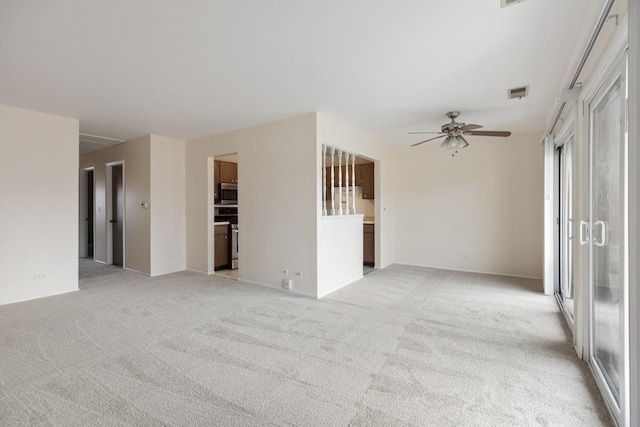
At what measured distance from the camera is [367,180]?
22.0 feet

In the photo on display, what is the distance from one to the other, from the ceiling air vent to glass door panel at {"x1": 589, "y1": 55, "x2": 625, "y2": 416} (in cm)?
112

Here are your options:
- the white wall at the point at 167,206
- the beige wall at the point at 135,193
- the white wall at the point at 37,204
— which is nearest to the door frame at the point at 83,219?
the beige wall at the point at 135,193

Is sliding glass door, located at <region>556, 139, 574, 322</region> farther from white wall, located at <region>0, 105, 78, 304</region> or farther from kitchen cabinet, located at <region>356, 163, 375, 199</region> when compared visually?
white wall, located at <region>0, 105, 78, 304</region>

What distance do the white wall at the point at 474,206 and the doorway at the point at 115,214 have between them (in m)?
5.91

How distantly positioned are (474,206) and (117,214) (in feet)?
24.2

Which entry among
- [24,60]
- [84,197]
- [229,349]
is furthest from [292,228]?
[84,197]

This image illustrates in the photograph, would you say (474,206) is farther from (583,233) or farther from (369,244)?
(583,233)

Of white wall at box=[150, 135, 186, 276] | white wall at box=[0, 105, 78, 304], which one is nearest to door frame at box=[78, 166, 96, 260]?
white wall at box=[150, 135, 186, 276]

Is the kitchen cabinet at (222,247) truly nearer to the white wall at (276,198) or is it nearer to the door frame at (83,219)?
the white wall at (276,198)

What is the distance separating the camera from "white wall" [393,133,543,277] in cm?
544

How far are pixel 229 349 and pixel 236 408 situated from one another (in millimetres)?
816

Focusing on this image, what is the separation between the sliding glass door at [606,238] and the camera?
1.92 metres

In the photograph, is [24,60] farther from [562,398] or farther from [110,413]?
[562,398]

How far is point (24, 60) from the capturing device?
2695 millimetres
